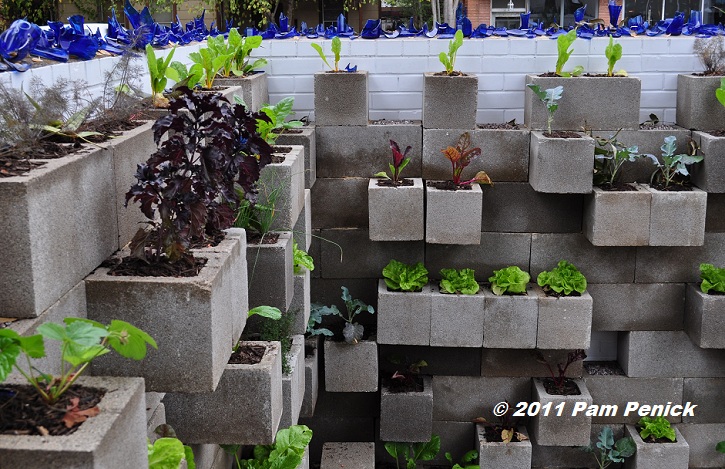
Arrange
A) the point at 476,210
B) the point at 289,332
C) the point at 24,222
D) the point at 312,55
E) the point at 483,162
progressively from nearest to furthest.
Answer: the point at 24,222 → the point at 289,332 → the point at 476,210 → the point at 483,162 → the point at 312,55

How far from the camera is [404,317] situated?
15.1 ft

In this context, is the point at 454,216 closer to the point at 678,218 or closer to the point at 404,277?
the point at 404,277

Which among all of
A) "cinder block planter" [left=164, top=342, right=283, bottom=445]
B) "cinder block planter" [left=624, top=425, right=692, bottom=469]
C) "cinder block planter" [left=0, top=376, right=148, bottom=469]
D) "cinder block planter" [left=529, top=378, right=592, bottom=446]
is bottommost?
"cinder block planter" [left=624, top=425, right=692, bottom=469]

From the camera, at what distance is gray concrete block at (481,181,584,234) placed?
15.6 feet

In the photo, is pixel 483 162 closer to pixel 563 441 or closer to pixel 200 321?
pixel 563 441

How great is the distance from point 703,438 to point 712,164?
5.68ft

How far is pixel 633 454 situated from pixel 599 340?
70cm

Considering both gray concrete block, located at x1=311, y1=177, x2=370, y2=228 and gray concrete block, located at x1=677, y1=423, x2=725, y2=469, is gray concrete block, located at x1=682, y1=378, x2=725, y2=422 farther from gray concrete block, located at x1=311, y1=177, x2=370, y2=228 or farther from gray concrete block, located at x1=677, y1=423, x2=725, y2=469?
gray concrete block, located at x1=311, y1=177, x2=370, y2=228

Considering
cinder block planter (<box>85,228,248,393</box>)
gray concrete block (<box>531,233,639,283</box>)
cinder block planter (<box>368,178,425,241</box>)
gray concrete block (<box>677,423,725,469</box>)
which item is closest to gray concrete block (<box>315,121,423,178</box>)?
cinder block planter (<box>368,178,425,241</box>)

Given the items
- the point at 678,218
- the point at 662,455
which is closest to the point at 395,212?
the point at 678,218

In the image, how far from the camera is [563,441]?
15.4ft

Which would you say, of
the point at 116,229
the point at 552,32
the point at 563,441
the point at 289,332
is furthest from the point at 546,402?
the point at 116,229

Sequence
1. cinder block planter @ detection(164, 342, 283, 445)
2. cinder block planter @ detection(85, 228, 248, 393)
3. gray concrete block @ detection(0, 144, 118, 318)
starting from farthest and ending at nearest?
cinder block planter @ detection(164, 342, 283, 445) < cinder block planter @ detection(85, 228, 248, 393) < gray concrete block @ detection(0, 144, 118, 318)

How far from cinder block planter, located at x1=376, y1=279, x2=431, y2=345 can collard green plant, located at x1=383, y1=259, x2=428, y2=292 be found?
41 millimetres
